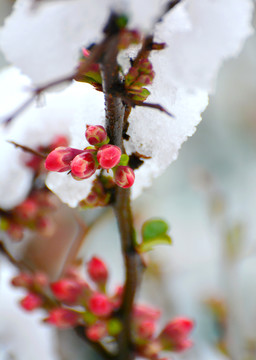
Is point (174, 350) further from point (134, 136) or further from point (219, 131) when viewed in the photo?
point (219, 131)

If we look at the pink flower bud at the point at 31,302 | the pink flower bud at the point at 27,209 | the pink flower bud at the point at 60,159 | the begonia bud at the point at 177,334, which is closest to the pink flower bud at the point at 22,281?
the pink flower bud at the point at 31,302

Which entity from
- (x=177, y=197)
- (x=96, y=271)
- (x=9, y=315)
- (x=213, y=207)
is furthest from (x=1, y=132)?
(x=177, y=197)

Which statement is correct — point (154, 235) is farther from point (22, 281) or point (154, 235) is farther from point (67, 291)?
point (22, 281)

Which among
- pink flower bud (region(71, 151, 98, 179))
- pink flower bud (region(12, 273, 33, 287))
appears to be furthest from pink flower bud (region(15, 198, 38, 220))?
pink flower bud (region(71, 151, 98, 179))

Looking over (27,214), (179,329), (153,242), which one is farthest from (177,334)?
(27,214)

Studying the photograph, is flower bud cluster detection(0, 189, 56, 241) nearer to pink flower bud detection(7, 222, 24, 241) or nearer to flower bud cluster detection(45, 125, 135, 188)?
pink flower bud detection(7, 222, 24, 241)

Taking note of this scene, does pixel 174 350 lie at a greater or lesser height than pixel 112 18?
lesser

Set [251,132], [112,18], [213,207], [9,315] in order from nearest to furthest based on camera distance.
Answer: [112,18] < [9,315] < [213,207] < [251,132]
